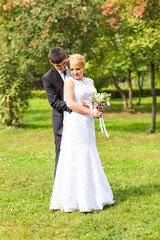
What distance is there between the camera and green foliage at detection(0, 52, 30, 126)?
16.0 metres

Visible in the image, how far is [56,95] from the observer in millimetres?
5438

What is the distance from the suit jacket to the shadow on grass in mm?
1565

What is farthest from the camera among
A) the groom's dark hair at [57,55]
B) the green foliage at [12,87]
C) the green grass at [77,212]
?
the green foliage at [12,87]

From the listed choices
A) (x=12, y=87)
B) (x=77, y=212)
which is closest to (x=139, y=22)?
(x=12, y=87)

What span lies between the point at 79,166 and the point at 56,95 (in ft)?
Answer: 3.81

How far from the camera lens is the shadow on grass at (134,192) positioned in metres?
5.93

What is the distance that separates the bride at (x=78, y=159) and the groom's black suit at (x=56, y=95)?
0.48ft

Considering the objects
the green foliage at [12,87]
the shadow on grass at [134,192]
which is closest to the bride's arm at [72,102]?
the shadow on grass at [134,192]

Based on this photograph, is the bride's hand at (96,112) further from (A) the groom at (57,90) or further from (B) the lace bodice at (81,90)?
(A) the groom at (57,90)

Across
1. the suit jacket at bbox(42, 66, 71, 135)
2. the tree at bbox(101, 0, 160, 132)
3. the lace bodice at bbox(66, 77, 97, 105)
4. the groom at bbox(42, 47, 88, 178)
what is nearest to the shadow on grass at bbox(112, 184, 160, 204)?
the groom at bbox(42, 47, 88, 178)

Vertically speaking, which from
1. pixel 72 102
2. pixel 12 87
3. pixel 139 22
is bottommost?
pixel 12 87

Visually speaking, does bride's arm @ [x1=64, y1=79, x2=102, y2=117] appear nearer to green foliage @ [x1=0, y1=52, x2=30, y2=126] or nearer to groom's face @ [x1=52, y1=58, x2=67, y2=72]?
groom's face @ [x1=52, y1=58, x2=67, y2=72]

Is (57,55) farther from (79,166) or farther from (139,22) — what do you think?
(139,22)

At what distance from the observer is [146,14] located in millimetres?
13266
